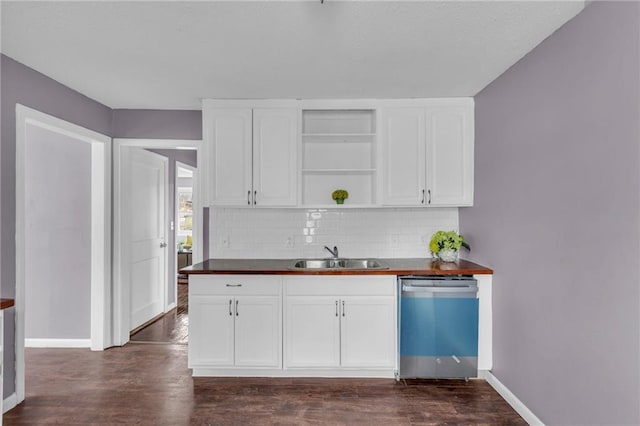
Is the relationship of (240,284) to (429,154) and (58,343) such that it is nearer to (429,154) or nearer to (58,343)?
(429,154)

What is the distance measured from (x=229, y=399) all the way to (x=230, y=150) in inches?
81.2

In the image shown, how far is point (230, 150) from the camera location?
10.8ft

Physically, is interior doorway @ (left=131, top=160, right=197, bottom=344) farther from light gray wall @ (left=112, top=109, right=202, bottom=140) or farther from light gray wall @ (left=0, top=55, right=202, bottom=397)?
light gray wall @ (left=0, top=55, right=202, bottom=397)

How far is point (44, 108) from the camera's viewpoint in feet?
9.27

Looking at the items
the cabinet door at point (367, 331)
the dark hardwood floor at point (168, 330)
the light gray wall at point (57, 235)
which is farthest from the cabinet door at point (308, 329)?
the light gray wall at point (57, 235)

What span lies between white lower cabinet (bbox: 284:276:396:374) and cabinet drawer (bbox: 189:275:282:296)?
5.7 inches

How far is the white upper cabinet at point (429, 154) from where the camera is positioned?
3281mm

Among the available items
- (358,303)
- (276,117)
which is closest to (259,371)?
(358,303)

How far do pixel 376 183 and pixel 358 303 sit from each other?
110cm

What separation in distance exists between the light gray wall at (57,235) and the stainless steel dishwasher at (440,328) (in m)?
3.17

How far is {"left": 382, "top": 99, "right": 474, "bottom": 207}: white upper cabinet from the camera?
328 centimetres

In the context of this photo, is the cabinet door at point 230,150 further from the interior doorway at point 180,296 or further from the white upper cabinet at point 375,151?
the interior doorway at point 180,296

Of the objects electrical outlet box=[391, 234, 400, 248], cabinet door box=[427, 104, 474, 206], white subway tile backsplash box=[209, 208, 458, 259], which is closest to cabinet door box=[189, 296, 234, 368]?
white subway tile backsplash box=[209, 208, 458, 259]

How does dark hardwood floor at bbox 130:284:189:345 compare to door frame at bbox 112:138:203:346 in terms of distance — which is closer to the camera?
door frame at bbox 112:138:203:346
